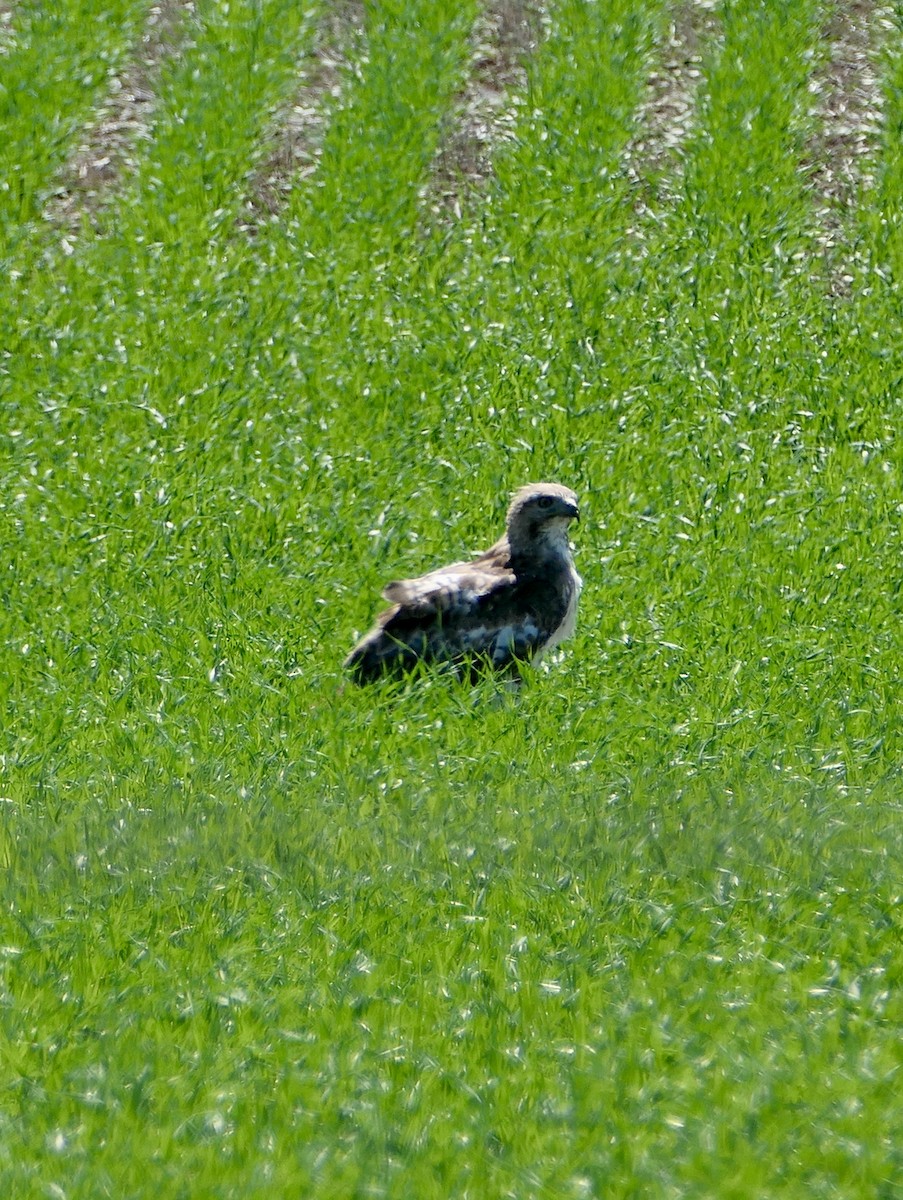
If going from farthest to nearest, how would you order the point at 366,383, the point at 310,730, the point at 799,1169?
the point at 366,383 < the point at 310,730 < the point at 799,1169

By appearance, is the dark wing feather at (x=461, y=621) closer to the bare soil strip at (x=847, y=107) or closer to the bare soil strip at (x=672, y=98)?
the bare soil strip at (x=847, y=107)

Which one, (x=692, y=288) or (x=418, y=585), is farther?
(x=692, y=288)

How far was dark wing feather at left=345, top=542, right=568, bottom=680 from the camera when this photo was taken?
8273 millimetres

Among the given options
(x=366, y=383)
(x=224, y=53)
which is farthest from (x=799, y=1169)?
(x=224, y=53)

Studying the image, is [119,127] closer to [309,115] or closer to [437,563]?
[309,115]

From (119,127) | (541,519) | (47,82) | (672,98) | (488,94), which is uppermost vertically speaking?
(47,82)

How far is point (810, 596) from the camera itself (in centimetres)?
929

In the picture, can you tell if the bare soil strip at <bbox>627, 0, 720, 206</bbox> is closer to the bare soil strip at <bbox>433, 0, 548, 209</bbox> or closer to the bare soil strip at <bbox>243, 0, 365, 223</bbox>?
the bare soil strip at <bbox>433, 0, 548, 209</bbox>

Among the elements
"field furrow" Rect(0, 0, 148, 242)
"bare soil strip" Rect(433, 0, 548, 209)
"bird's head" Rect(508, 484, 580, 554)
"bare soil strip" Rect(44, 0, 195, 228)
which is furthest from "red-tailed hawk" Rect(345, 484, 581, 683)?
"bare soil strip" Rect(44, 0, 195, 228)

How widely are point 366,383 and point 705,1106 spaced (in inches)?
297

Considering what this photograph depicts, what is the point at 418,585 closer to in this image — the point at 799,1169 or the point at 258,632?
the point at 258,632

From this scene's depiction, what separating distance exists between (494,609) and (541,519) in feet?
1.68

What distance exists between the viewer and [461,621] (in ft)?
27.4

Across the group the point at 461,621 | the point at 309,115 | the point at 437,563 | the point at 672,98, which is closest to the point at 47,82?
the point at 309,115
